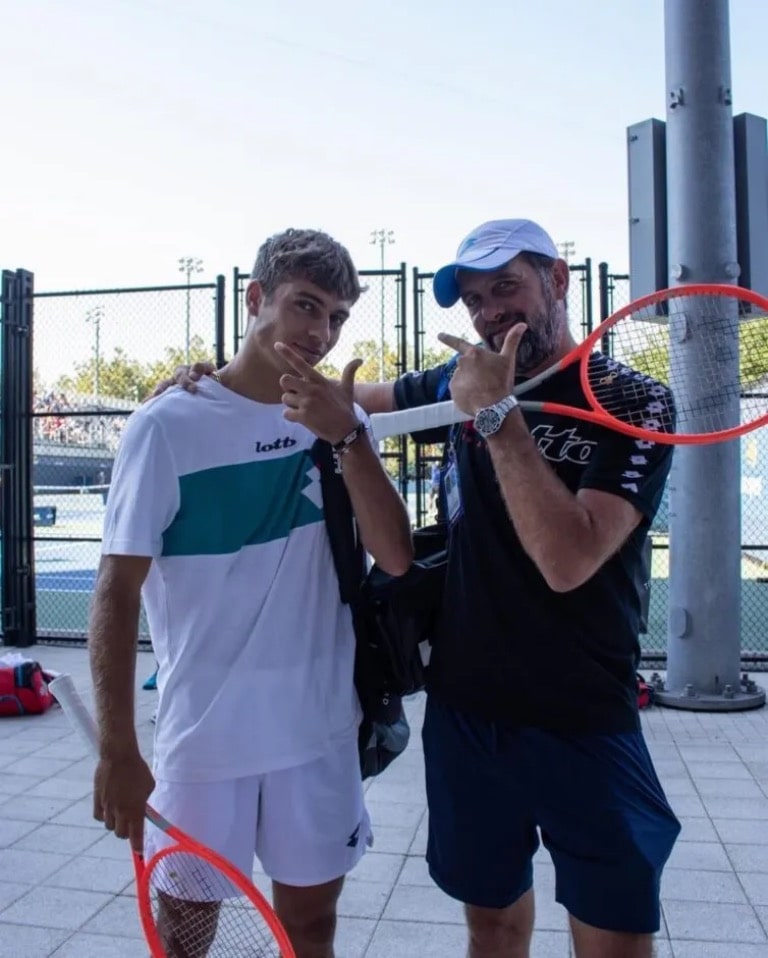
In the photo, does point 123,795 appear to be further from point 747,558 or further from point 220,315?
point 747,558

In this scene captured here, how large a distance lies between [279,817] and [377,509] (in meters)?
0.72

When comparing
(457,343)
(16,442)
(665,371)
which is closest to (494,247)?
(457,343)

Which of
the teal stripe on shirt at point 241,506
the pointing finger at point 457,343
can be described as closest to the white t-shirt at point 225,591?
the teal stripe on shirt at point 241,506

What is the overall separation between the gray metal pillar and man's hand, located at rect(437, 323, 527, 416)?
13.9 ft

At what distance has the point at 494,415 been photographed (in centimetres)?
188

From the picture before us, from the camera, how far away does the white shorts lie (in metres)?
2.01

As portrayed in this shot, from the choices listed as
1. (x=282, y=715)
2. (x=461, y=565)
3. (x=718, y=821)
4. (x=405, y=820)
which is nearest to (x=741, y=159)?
(x=718, y=821)

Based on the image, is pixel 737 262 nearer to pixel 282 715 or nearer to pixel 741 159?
pixel 741 159

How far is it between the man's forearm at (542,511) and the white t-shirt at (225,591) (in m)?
0.50

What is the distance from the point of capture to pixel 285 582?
6.78 feet

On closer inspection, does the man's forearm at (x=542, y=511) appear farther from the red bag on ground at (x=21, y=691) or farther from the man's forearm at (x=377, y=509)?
the red bag on ground at (x=21, y=691)

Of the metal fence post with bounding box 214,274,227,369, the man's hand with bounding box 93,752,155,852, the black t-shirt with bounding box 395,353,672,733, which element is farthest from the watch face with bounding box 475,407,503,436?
the metal fence post with bounding box 214,274,227,369

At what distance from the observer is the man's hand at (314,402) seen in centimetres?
194

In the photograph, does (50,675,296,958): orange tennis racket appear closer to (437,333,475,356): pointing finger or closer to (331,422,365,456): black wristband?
(331,422,365,456): black wristband
